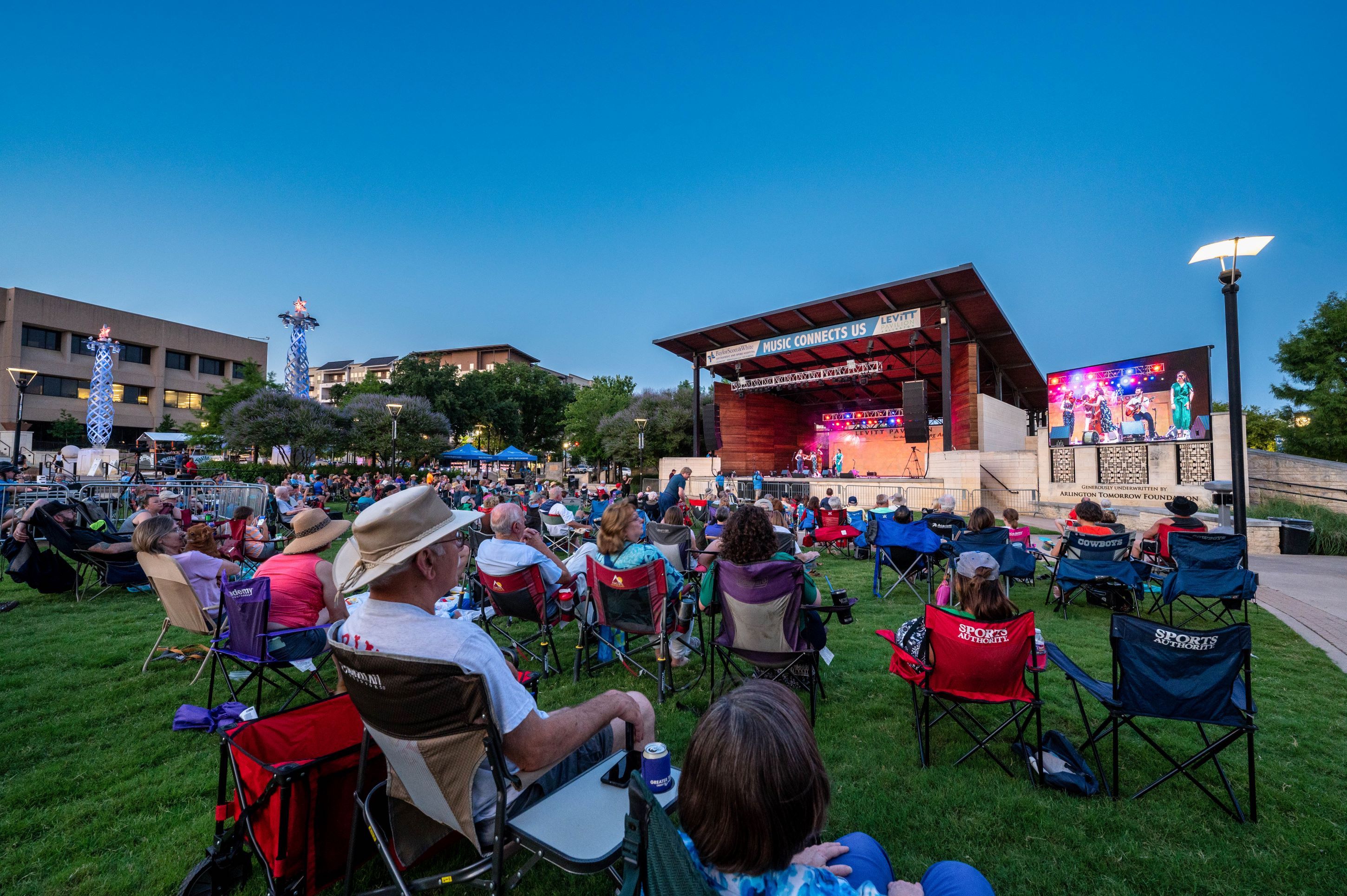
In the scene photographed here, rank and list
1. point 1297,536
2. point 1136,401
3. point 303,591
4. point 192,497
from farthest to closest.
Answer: point 1136,401 < point 192,497 < point 1297,536 < point 303,591

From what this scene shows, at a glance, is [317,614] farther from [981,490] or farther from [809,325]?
[809,325]

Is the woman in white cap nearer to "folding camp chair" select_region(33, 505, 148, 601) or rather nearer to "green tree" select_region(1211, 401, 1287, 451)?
"folding camp chair" select_region(33, 505, 148, 601)

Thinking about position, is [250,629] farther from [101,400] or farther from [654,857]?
[101,400]

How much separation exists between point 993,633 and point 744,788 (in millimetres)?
2320

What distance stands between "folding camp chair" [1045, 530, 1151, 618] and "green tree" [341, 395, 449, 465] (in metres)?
22.2

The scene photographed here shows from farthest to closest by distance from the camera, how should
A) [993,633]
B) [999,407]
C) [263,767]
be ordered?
1. [999,407]
2. [993,633]
3. [263,767]

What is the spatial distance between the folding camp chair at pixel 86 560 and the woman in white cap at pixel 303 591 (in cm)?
411

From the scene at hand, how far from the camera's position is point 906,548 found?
6281 mm

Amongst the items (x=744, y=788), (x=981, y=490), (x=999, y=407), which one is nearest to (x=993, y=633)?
(x=744, y=788)

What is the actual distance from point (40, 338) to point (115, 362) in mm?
3413

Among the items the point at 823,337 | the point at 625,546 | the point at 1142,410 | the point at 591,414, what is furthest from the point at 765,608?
the point at 591,414

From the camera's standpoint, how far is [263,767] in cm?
174

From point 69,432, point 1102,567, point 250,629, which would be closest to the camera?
point 250,629

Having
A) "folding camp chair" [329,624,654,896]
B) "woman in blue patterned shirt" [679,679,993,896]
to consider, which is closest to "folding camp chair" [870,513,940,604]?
"folding camp chair" [329,624,654,896]
